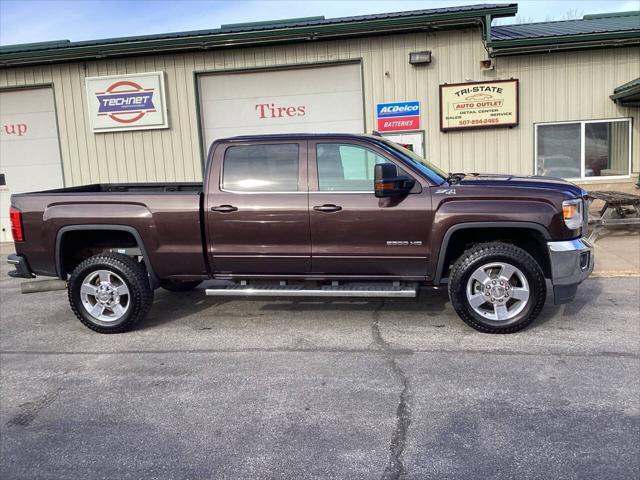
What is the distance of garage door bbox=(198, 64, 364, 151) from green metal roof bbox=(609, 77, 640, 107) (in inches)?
196

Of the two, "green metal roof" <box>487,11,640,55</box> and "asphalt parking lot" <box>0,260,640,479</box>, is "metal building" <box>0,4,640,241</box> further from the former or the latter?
"asphalt parking lot" <box>0,260,640,479</box>

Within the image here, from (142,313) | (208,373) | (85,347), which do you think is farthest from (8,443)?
(142,313)

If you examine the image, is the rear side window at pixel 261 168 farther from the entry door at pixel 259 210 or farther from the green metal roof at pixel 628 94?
the green metal roof at pixel 628 94

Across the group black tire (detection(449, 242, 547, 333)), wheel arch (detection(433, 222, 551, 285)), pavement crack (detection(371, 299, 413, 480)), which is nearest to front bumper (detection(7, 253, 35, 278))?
pavement crack (detection(371, 299, 413, 480))

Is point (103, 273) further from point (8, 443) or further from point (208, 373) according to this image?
point (8, 443)

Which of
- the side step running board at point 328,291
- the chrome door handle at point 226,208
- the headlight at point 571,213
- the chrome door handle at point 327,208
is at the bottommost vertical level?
the side step running board at point 328,291

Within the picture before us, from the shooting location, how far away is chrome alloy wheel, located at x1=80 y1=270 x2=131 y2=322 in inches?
233

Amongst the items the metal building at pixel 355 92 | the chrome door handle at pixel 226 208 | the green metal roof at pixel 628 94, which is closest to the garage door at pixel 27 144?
the metal building at pixel 355 92

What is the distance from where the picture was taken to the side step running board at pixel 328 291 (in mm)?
5516

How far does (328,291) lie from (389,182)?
1237 mm

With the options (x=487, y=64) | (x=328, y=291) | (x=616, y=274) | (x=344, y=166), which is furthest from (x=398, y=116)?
(x=328, y=291)

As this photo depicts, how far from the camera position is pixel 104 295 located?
5.91 metres

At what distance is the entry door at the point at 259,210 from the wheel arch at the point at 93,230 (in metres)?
0.69

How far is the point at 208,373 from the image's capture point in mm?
4746
